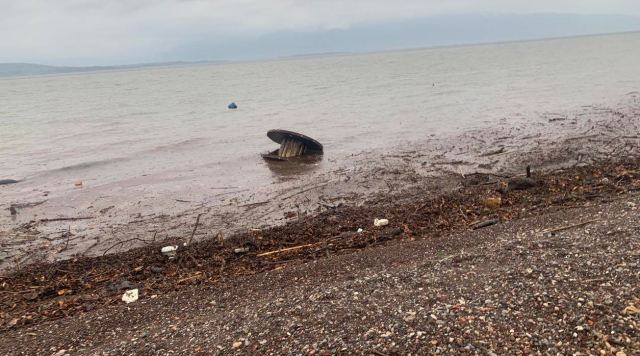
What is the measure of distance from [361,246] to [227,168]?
11.2 meters

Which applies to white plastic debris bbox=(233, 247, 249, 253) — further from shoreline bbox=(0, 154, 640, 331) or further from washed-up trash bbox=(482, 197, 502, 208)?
washed-up trash bbox=(482, 197, 502, 208)

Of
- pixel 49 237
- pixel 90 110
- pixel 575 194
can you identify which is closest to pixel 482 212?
pixel 575 194

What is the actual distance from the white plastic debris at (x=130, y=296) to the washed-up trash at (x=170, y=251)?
75.5 inches

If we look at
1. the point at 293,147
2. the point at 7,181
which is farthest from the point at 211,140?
the point at 7,181

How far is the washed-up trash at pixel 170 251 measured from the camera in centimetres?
1035

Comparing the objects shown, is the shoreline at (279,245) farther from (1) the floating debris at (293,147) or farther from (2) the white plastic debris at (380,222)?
(1) the floating debris at (293,147)

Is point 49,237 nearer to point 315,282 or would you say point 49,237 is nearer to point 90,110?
point 315,282

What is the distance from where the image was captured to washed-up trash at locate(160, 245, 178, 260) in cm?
1035

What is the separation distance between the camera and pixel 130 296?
8102 mm

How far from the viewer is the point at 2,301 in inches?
336

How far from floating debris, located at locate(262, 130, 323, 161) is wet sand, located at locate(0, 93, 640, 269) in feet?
2.86

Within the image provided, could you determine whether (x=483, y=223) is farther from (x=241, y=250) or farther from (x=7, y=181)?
(x=7, y=181)

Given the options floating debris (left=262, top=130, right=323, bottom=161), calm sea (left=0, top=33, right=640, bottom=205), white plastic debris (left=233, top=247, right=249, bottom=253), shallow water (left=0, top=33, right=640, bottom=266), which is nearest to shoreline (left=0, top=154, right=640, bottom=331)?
white plastic debris (left=233, top=247, right=249, bottom=253)

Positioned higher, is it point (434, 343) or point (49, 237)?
point (434, 343)
